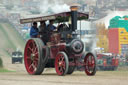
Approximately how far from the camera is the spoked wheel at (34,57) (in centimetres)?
1867

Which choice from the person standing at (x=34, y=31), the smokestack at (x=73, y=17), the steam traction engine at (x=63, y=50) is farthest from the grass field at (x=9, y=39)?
the smokestack at (x=73, y=17)

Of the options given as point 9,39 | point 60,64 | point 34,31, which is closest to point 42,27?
point 34,31

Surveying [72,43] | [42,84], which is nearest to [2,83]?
[42,84]

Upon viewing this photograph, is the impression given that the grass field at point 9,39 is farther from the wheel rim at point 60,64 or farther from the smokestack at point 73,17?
the wheel rim at point 60,64

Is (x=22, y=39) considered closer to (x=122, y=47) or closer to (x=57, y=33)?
(x=122, y=47)

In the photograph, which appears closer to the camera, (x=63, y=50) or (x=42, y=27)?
(x=63, y=50)

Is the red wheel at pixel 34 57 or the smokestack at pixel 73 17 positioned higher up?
the smokestack at pixel 73 17

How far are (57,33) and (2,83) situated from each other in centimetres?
537

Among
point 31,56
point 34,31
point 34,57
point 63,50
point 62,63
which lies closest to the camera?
point 62,63

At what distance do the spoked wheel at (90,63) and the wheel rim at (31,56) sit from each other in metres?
2.29

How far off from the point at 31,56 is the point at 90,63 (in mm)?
2938

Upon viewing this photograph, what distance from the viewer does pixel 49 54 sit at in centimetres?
1862

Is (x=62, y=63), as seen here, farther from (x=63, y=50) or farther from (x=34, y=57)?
(x=34, y=57)

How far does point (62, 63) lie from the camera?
57.1ft
